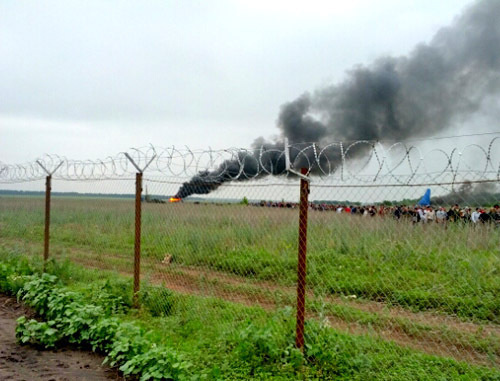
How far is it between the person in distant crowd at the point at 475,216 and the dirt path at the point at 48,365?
337cm

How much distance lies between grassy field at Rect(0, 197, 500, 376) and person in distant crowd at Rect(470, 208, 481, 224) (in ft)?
0.77

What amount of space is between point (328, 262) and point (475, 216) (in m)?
3.53

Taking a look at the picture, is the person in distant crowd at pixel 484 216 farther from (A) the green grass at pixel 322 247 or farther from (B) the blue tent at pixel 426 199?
(B) the blue tent at pixel 426 199

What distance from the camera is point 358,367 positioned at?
373cm

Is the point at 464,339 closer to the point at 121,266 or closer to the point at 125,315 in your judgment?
the point at 125,315

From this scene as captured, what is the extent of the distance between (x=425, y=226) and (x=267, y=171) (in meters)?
1.57

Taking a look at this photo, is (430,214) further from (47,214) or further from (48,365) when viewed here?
(47,214)

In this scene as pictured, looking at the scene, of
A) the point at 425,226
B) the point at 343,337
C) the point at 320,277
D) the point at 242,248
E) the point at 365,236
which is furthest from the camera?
the point at 320,277

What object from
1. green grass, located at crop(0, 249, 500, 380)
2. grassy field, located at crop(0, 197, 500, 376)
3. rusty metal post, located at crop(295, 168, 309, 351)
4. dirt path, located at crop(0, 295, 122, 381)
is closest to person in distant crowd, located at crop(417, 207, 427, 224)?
grassy field, located at crop(0, 197, 500, 376)

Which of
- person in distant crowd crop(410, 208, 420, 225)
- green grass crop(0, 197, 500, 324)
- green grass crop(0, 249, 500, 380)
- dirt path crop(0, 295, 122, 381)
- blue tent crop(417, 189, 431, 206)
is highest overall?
blue tent crop(417, 189, 431, 206)

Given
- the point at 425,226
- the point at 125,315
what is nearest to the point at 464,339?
the point at 425,226

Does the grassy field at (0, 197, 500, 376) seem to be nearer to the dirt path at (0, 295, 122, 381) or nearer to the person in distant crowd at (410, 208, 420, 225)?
the person in distant crowd at (410, 208, 420, 225)

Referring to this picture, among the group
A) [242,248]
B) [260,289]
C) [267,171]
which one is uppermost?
[267,171]

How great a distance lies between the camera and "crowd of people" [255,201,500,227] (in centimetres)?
311
